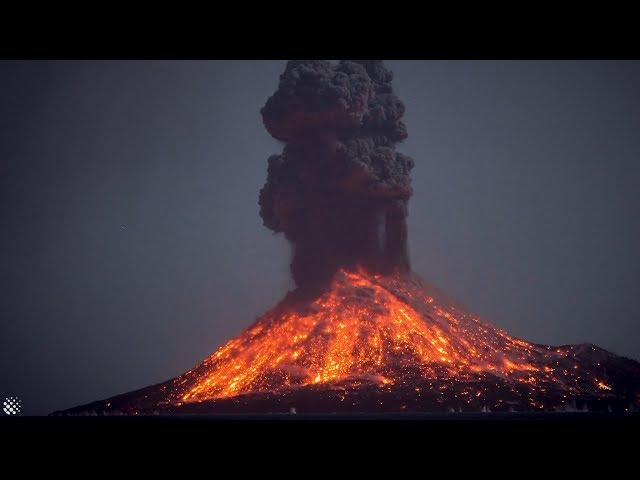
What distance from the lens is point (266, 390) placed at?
55.8 metres

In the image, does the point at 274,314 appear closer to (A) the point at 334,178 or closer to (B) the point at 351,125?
(A) the point at 334,178

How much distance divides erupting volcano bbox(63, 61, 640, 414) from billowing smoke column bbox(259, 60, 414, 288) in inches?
4.5

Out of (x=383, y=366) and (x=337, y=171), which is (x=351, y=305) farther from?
Answer: (x=337, y=171)

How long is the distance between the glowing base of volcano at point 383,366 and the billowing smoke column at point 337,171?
304cm

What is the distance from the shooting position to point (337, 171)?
214 feet

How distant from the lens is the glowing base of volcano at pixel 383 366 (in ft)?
174

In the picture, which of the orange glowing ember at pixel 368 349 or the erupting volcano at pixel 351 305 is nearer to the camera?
the orange glowing ember at pixel 368 349

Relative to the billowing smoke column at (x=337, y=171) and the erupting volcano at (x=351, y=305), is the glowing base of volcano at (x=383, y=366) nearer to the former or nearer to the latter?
the erupting volcano at (x=351, y=305)

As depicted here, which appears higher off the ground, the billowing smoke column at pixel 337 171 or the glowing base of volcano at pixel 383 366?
the billowing smoke column at pixel 337 171

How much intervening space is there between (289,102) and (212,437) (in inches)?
2228

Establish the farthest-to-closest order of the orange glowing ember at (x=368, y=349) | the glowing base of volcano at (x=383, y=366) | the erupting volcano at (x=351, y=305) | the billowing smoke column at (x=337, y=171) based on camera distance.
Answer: the billowing smoke column at (x=337, y=171) → the erupting volcano at (x=351, y=305) → the orange glowing ember at (x=368, y=349) → the glowing base of volcano at (x=383, y=366)

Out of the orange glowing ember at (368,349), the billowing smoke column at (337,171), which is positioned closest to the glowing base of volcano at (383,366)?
the orange glowing ember at (368,349)

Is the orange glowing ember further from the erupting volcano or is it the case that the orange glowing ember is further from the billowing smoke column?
the billowing smoke column

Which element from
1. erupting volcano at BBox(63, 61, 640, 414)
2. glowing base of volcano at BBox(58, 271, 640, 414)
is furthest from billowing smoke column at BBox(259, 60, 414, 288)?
glowing base of volcano at BBox(58, 271, 640, 414)
